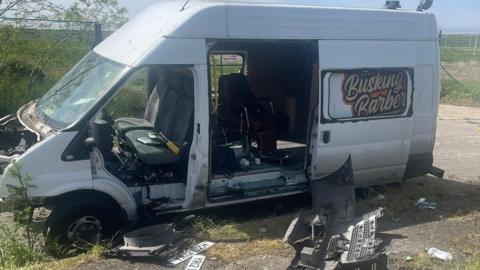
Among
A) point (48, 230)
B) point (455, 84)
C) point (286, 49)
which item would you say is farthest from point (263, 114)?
point (455, 84)

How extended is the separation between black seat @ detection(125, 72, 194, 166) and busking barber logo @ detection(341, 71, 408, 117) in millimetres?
1921

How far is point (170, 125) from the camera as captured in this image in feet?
20.5

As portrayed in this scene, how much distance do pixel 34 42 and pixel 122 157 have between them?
7289mm

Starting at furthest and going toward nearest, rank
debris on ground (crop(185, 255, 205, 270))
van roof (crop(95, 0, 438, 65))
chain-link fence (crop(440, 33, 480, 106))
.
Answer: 1. chain-link fence (crop(440, 33, 480, 106))
2. van roof (crop(95, 0, 438, 65))
3. debris on ground (crop(185, 255, 205, 270))

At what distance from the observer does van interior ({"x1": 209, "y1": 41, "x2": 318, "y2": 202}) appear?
6.47 meters

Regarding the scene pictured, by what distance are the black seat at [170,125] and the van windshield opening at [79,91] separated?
0.85 metres

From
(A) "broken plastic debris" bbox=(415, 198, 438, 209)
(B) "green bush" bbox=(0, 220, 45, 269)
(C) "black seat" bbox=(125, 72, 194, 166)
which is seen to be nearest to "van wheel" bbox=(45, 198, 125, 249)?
(B) "green bush" bbox=(0, 220, 45, 269)

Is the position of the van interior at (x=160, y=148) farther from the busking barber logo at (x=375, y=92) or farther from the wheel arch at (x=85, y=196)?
the busking barber logo at (x=375, y=92)

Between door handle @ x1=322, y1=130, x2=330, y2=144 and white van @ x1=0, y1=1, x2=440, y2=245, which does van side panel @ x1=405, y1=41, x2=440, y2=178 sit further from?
door handle @ x1=322, y1=130, x2=330, y2=144

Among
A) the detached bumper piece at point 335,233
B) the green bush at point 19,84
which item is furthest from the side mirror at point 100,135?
the green bush at point 19,84

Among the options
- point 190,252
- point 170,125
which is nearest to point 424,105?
point 170,125

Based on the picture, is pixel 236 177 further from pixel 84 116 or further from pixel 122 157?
pixel 84 116

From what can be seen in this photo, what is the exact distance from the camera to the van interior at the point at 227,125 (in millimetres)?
5703

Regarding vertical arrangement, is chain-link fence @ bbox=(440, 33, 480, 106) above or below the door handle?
below
